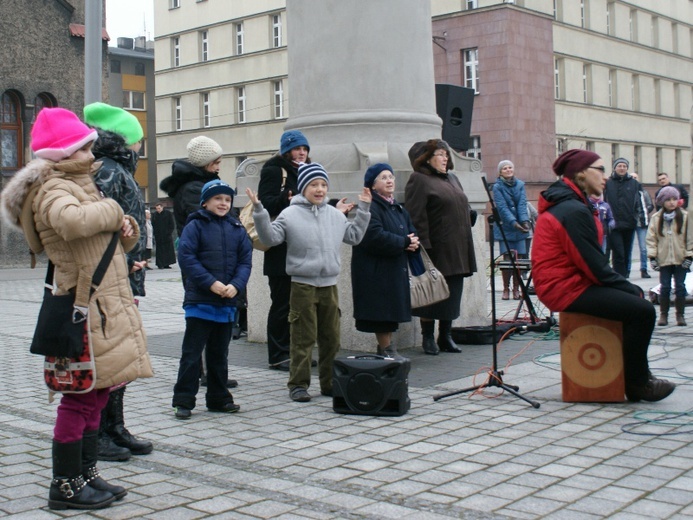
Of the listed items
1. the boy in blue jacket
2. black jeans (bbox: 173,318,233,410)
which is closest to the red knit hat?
the boy in blue jacket

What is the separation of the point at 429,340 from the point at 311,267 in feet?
8.05

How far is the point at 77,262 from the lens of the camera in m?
4.97

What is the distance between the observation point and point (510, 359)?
9.26 metres

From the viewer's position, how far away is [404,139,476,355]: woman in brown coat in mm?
9336

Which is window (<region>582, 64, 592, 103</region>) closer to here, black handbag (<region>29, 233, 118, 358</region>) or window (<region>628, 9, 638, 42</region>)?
window (<region>628, 9, 638, 42</region>)

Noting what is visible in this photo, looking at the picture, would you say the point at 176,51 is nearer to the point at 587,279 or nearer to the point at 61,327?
the point at 587,279

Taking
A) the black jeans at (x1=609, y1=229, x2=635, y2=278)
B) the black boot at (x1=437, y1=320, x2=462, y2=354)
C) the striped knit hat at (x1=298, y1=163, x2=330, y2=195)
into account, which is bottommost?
the black boot at (x1=437, y1=320, x2=462, y2=354)

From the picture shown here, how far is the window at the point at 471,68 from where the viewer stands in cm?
4295

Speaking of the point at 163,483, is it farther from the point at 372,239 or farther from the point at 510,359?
the point at 510,359

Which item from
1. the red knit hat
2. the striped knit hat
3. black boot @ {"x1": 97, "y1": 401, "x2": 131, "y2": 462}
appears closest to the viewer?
black boot @ {"x1": 97, "y1": 401, "x2": 131, "y2": 462}

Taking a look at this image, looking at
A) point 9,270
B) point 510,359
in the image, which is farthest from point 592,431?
point 9,270

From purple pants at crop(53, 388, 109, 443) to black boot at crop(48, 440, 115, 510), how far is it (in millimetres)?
38

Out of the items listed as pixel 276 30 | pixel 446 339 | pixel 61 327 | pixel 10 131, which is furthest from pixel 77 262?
pixel 276 30

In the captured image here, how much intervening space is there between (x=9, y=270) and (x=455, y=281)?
888 inches
